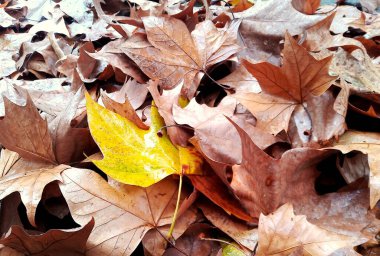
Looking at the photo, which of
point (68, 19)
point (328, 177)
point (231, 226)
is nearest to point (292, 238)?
point (231, 226)

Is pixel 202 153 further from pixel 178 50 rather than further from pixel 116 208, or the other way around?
pixel 178 50

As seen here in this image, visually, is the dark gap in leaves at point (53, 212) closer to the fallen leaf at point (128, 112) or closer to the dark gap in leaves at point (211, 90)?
the fallen leaf at point (128, 112)

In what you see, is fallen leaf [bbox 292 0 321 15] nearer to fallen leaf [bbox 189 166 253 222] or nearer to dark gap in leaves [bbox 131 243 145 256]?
fallen leaf [bbox 189 166 253 222]

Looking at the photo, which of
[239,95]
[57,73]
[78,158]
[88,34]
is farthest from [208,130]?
[88,34]

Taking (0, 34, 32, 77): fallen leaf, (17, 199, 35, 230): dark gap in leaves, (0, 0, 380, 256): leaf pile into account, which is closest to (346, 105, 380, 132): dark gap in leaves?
(0, 0, 380, 256): leaf pile

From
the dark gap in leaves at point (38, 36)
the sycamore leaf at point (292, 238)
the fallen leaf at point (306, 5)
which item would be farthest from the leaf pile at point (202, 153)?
the dark gap in leaves at point (38, 36)

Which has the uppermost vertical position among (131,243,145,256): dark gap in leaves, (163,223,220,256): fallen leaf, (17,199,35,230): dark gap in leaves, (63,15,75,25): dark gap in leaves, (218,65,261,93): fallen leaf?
(218,65,261,93): fallen leaf
